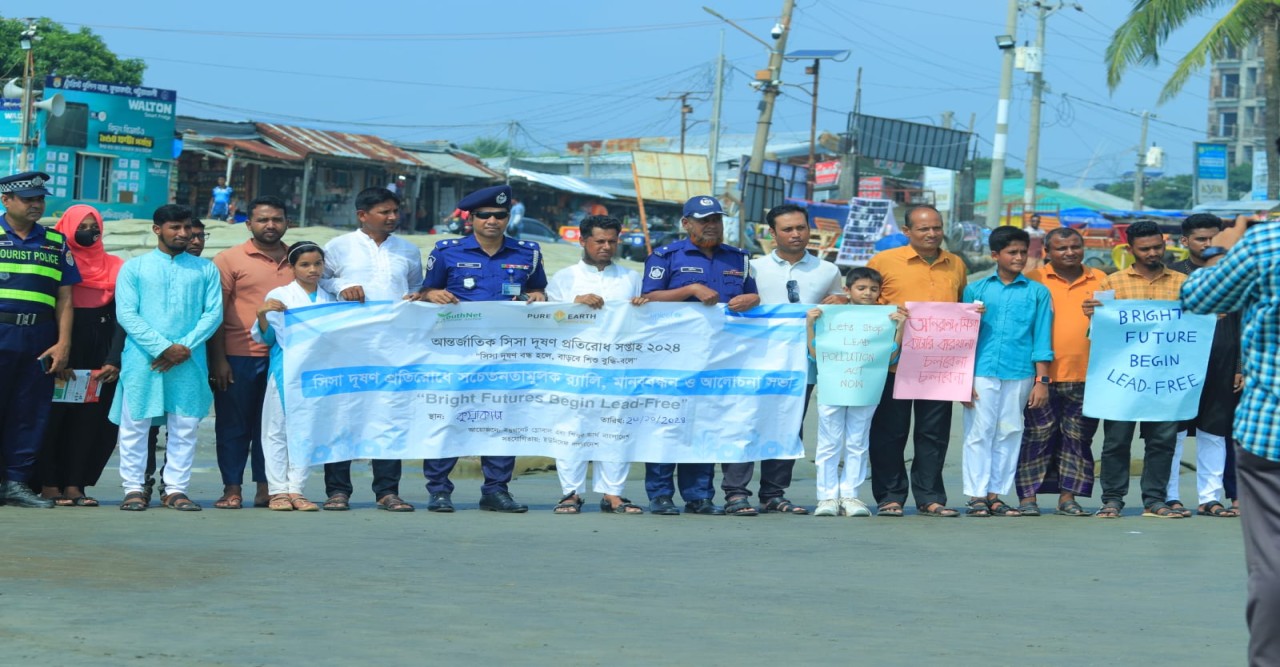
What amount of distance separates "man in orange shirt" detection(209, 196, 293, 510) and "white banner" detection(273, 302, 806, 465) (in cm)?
25

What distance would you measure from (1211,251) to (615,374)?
369 centimetres

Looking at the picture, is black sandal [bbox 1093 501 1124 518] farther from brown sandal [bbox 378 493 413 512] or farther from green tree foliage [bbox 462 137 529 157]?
green tree foliage [bbox 462 137 529 157]

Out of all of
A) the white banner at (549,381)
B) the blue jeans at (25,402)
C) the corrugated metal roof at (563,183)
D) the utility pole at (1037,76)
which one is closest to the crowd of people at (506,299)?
the blue jeans at (25,402)

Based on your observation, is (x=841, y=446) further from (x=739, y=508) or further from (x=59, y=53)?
(x=59, y=53)

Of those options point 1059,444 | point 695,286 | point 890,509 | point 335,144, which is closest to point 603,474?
point 695,286

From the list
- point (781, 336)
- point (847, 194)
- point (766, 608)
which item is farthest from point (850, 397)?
point (847, 194)

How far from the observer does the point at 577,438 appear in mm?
9234

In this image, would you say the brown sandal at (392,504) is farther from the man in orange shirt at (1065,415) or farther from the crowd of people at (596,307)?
the man in orange shirt at (1065,415)

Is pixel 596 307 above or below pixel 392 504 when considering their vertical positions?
above

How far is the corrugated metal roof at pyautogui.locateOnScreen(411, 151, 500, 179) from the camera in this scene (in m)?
53.9

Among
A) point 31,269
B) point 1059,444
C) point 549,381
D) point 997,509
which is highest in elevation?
point 31,269

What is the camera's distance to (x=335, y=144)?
51.6 metres

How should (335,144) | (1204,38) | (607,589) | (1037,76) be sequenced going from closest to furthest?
(607,589)
(1204,38)
(1037,76)
(335,144)

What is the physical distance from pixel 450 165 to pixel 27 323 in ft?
155
